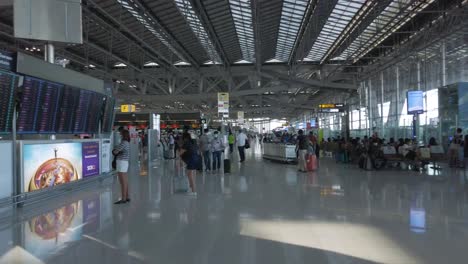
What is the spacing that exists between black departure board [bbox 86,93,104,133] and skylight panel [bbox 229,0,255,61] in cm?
867

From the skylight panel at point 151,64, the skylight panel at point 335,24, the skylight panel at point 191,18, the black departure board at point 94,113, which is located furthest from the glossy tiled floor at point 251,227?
the skylight panel at point 151,64

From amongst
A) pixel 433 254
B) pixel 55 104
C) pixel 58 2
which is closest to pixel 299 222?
pixel 433 254

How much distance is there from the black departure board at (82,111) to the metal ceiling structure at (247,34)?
154 centimetres

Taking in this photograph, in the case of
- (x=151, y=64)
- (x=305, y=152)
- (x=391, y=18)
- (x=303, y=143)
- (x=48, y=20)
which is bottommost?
(x=305, y=152)

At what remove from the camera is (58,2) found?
9.77 meters

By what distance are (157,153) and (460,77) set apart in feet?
57.4

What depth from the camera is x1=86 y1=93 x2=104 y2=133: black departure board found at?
37.9 ft

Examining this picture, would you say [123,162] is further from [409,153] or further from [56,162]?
[409,153]

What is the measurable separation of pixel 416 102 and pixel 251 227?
52.1 feet

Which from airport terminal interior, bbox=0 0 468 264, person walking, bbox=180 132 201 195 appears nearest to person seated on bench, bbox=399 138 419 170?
airport terminal interior, bbox=0 0 468 264

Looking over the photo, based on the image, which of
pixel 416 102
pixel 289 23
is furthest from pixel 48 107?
pixel 416 102

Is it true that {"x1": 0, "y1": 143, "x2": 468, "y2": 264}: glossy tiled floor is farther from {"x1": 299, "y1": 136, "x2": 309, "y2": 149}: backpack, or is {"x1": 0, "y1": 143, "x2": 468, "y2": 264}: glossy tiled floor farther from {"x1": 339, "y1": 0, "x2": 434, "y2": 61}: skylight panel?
{"x1": 339, "y1": 0, "x2": 434, "y2": 61}: skylight panel

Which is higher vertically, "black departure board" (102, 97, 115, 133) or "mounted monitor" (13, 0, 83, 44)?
"mounted monitor" (13, 0, 83, 44)

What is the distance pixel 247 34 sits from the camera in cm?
2317
